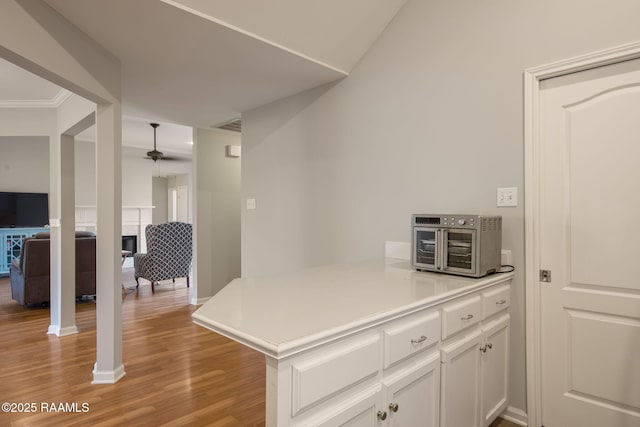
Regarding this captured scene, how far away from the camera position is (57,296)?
12.0ft

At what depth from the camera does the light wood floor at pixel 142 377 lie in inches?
84.3

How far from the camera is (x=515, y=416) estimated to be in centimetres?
201

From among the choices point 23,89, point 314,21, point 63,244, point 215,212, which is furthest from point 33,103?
point 314,21

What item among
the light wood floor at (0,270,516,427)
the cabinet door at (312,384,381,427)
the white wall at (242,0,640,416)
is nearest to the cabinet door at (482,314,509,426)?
the white wall at (242,0,640,416)

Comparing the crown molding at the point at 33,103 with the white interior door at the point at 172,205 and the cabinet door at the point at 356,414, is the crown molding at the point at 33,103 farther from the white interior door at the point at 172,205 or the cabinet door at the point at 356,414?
the white interior door at the point at 172,205

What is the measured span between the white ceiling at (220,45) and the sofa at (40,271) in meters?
1.80

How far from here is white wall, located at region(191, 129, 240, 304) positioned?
487cm

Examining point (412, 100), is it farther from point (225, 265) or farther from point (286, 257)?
point (225, 265)

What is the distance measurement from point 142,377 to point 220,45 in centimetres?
242

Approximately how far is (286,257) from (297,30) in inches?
78.0

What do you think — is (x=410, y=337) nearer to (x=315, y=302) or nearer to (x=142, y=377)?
(x=315, y=302)

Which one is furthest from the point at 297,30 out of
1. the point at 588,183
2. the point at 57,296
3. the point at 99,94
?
the point at 57,296

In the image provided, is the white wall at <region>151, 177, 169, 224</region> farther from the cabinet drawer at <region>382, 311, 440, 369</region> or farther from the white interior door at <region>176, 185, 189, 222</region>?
the cabinet drawer at <region>382, 311, 440, 369</region>

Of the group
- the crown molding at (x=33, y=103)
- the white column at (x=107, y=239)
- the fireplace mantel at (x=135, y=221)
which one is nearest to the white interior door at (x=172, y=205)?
the fireplace mantel at (x=135, y=221)
